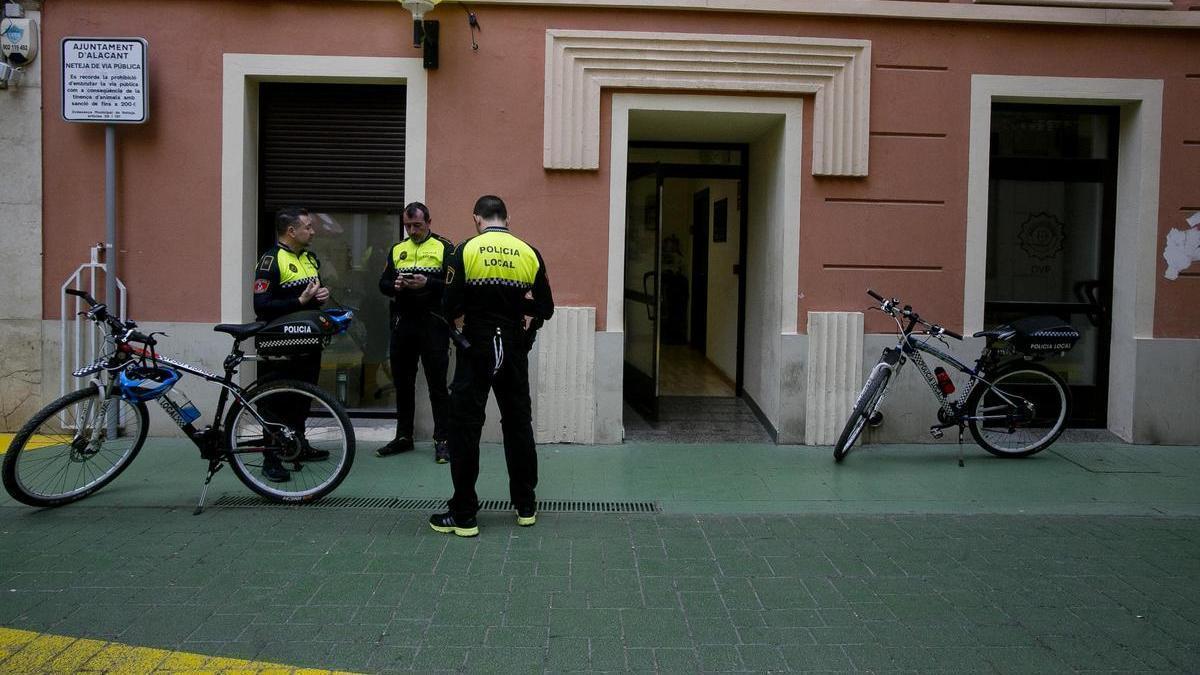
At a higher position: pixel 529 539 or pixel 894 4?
pixel 894 4

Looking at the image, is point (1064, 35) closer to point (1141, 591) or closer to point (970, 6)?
point (970, 6)

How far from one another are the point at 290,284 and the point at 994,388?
5.39m

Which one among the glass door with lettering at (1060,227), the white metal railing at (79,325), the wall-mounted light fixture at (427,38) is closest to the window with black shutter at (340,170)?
the wall-mounted light fixture at (427,38)

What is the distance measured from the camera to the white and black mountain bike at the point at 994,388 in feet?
25.0

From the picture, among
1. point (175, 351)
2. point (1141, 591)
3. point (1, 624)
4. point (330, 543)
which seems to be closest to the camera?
point (1, 624)

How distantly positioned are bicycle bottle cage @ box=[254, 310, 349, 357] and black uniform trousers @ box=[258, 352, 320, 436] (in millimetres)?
212

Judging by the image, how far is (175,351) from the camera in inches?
325

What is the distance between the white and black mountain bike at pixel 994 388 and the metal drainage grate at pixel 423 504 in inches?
84.2

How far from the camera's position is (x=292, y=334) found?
20.8 ft

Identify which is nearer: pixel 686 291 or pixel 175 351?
pixel 175 351

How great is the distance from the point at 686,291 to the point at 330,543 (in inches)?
283

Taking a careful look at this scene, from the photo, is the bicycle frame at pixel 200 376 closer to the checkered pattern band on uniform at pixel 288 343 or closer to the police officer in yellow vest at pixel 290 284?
the checkered pattern band on uniform at pixel 288 343

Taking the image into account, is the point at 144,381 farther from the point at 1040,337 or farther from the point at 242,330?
the point at 1040,337

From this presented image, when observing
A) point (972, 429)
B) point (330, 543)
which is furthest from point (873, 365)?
point (330, 543)
